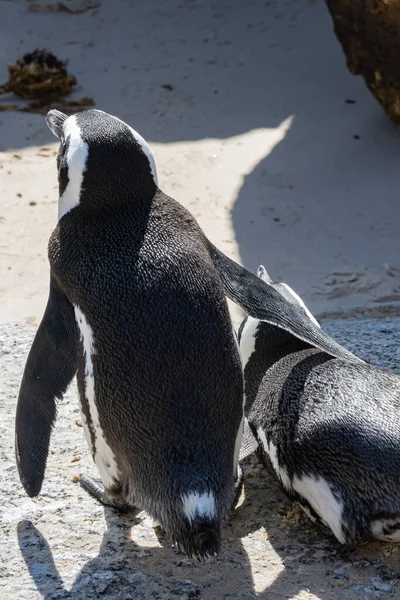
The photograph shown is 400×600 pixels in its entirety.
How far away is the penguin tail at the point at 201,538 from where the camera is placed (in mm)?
2174

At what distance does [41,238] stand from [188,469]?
9.78 feet

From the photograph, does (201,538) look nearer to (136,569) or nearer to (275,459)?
(136,569)

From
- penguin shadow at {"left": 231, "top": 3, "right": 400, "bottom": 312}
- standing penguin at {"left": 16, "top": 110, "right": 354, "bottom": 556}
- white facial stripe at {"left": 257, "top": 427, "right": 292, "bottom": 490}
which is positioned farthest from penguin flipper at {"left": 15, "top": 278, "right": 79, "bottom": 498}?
penguin shadow at {"left": 231, "top": 3, "right": 400, "bottom": 312}

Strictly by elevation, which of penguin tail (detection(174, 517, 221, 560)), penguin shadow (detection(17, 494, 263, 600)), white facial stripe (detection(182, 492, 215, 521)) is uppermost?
white facial stripe (detection(182, 492, 215, 521))

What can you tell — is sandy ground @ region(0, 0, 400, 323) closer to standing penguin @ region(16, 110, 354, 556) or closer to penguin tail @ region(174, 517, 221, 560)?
standing penguin @ region(16, 110, 354, 556)

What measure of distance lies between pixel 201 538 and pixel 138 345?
486 mm

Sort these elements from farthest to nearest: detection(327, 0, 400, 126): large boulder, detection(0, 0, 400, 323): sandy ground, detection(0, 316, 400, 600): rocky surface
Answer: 1. detection(327, 0, 400, 126): large boulder
2. detection(0, 0, 400, 323): sandy ground
3. detection(0, 316, 400, 600): rocky surface

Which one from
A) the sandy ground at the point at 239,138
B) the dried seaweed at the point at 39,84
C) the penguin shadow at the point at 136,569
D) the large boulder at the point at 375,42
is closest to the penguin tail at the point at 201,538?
the penguin shadow at the point at 136,569

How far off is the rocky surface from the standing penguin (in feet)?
0.44

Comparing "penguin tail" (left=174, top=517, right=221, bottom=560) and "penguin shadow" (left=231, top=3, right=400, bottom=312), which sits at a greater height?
"penguin tail" (left=174, top=517, right=221, bottom=560)

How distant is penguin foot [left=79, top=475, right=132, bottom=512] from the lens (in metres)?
2.62

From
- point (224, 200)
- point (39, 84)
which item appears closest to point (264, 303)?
point (224, 200)

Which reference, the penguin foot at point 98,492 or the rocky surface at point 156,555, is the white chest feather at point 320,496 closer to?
the rocky surface at point 156,555

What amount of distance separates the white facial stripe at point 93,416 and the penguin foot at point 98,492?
6.2 inches
